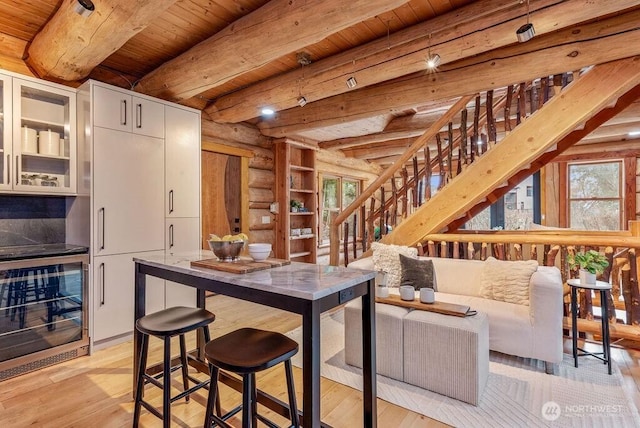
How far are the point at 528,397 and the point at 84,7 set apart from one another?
12.7ft

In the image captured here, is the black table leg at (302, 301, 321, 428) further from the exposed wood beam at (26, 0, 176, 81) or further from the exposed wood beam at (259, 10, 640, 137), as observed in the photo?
the exposed wood beam at (259, 10, 640, 137)

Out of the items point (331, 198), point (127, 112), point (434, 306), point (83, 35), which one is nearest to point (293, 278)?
point (434, 306)

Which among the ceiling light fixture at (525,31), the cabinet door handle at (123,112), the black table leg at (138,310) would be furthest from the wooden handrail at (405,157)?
the black table leg at (138,310)

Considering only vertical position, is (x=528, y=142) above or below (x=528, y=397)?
above

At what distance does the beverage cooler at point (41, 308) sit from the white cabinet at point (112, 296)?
3.4 inches

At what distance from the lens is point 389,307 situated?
267 centimetres

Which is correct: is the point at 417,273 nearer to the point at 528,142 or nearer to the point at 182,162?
the point at 528,142

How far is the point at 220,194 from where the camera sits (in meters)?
4.86

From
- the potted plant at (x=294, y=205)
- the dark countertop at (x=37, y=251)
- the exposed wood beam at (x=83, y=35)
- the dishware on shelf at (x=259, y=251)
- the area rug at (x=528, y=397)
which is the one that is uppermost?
the exposed wood beam at (x=83, y=35)

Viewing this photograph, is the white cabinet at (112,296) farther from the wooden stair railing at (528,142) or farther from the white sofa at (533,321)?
the wooden stair railing at (528,142)

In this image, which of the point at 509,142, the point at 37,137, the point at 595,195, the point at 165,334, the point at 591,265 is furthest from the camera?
the point at 595,195

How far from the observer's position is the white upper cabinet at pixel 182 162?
3643mm

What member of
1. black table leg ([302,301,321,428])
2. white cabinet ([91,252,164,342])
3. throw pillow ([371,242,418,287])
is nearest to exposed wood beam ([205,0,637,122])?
throw pillow ([371,242,418,287])

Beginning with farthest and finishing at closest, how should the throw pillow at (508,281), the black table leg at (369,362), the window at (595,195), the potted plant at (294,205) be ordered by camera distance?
the window at (595,195) < the potted plant at (294,205) < the throw pillow at (508,281) < the black table leg at (369,362)
